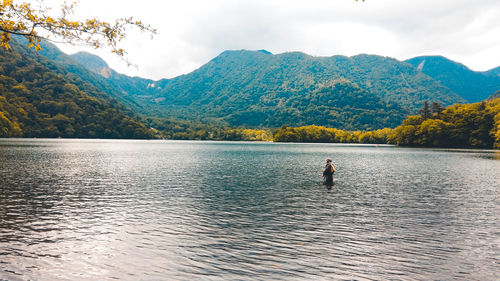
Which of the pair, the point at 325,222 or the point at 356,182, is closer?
the point at 325,222

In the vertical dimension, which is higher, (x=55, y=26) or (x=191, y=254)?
(x=55, y=26)

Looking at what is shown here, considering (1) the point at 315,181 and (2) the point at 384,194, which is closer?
(2) the point at 384,194

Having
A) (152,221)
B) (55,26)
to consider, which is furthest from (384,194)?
(55,26)

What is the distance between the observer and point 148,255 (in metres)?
16.9

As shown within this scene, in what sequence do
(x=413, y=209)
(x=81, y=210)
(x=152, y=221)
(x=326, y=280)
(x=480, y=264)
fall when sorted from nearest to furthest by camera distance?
(x=326, y=280)
(x=480, y=264)
(x=152, y=221)
(x=81, y=210)
(x=413, y=209)

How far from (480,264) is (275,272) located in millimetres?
10427

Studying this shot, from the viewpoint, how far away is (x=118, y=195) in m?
35.4

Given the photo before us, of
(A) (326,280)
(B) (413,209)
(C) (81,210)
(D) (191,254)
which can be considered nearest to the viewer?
(A) (326,280)

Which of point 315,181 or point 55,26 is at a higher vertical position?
point 55,26

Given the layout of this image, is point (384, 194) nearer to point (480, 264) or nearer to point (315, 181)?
point (315, 181)

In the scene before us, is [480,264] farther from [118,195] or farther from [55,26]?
[118,195]

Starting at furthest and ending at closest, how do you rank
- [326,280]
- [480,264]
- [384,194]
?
[384,194]
[480,264]
[326,280]

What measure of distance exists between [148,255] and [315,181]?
1447 inches

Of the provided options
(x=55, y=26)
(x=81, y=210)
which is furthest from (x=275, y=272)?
(x=81, y=210)
